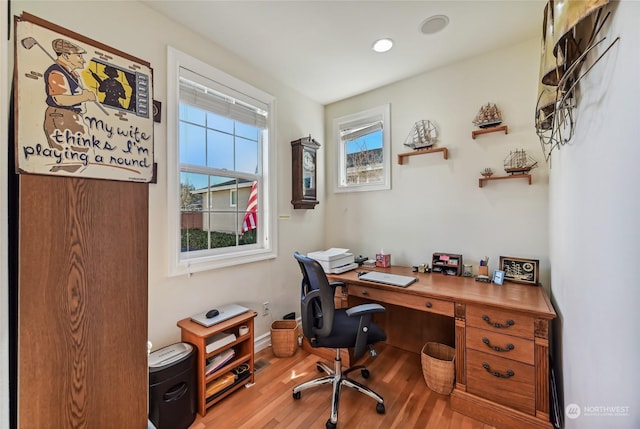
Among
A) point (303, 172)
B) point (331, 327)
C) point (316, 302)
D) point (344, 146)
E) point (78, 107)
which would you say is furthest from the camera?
point (344, 146)

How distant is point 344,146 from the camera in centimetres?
314

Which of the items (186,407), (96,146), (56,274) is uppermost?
(96,146)

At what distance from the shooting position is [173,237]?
1806mm

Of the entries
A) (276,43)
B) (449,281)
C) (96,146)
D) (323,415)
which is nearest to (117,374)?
(96,146)

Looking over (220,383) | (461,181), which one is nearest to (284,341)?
(220,383)

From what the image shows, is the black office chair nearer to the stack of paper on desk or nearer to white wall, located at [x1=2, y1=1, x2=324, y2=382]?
the stack of paper on desk

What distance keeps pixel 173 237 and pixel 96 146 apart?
48.0 inches

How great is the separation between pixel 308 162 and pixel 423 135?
1223 millimetres

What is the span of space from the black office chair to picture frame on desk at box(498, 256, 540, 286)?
1.18 m

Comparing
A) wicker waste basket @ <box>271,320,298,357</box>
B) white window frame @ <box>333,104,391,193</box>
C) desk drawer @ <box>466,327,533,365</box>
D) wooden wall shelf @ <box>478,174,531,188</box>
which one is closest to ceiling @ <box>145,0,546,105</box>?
white window frame @ <box>333,104,391,193</box>

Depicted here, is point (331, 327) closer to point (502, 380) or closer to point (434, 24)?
point (502, 380)

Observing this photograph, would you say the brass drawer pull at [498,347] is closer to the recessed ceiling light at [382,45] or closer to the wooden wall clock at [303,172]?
the wooden wall clock at [303,172]

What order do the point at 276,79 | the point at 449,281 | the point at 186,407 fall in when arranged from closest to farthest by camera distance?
the point at 186,407 → the point at 449,281 → the point at 276,79

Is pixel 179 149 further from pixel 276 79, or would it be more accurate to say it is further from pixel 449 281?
pixel 449 281
